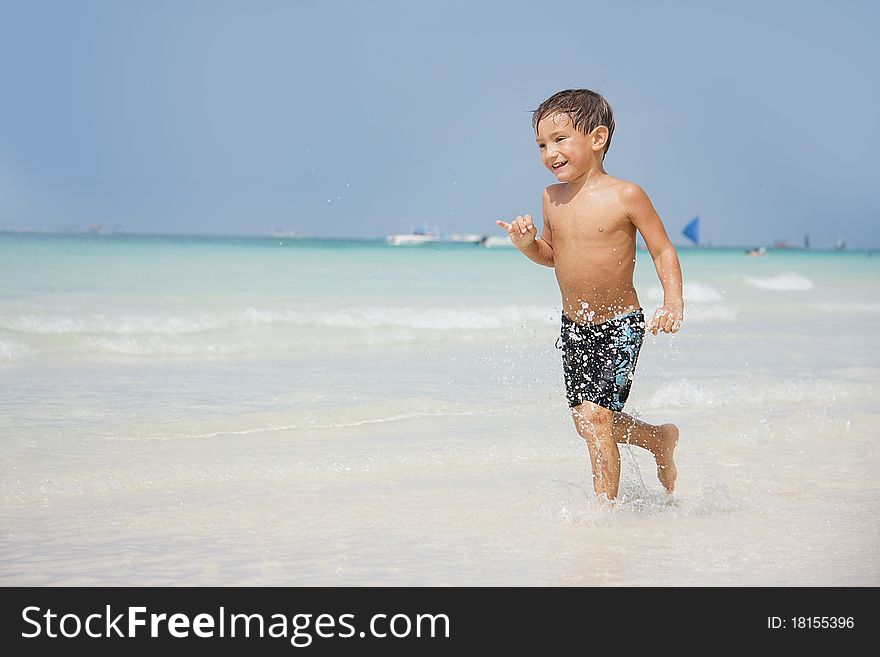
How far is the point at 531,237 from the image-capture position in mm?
3566

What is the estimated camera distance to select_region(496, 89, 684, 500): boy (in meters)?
3.53

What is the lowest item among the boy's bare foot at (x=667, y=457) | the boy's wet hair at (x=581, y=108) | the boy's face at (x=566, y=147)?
the boy's bare foot at (x=667, y=457)

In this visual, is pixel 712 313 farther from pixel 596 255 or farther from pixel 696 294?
pixel 596 255

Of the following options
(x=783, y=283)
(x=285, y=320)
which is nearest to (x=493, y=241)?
(x=783, y=283)

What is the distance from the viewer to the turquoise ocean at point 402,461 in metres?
3.07

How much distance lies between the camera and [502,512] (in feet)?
11.9

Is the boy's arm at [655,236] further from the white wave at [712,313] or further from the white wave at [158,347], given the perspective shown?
the white wave at [712,313]

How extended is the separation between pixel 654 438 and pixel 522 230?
98cm

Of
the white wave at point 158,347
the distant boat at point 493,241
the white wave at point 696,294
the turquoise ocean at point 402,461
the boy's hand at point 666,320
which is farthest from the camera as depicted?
the distant boat at point 493,241

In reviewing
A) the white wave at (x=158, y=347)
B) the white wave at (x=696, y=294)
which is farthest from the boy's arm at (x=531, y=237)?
the white wave at (x=696, y=294)
